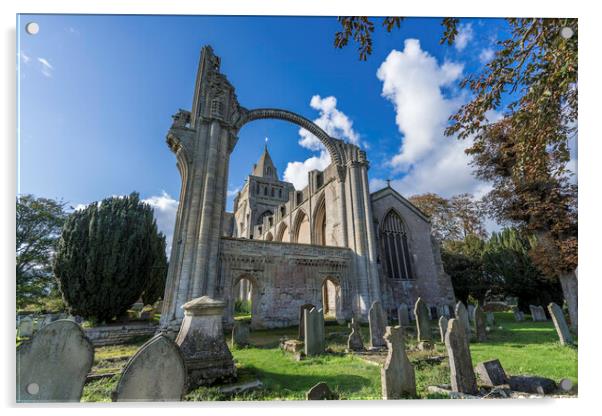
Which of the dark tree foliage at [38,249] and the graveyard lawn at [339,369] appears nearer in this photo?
the graveyard lawn at [339,369]

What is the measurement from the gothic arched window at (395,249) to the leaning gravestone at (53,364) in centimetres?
1620

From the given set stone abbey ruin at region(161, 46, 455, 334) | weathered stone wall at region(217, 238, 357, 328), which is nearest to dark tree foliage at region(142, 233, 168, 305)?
stone abbey ruin at region(161, 46, 455, 334)

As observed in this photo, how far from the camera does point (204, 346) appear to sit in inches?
156

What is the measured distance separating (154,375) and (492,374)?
428 cm

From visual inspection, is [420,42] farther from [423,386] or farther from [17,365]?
[17,365]

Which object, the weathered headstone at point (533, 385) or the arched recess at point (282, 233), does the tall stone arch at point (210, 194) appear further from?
the arched recess at point (282, 233)

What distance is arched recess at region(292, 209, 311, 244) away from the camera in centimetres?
2222

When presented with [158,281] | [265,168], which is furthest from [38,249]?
[265,168]

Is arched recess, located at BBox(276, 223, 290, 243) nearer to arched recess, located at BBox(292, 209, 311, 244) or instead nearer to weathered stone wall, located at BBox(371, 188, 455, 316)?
arched recess, located at BBox(292, 209, 311, 244)

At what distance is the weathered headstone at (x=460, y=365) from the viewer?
3.37 meters

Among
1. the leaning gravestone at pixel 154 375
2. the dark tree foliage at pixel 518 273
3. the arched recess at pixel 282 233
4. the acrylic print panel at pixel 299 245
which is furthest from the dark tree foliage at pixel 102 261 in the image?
the dark tree foliage at pixel 518 273

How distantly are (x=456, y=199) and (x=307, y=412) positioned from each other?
76.7 ft

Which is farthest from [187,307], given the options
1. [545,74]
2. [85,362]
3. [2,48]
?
[545,74]

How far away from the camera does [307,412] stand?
2.87m
